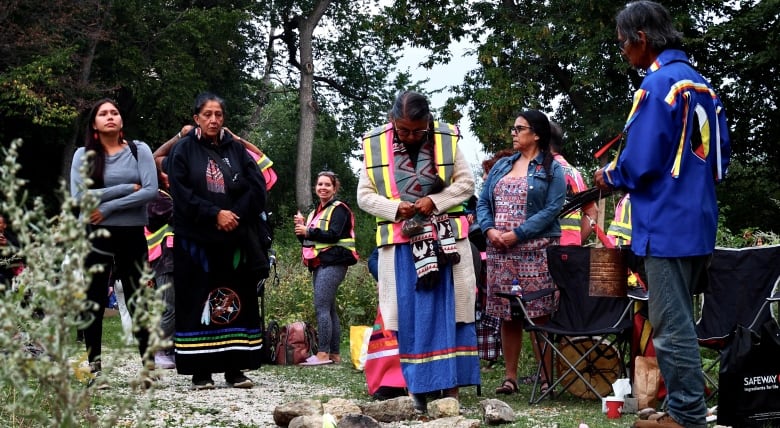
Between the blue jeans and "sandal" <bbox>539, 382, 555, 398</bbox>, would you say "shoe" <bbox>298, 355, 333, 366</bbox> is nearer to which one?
"sandal" <bbox>539, 382, 555, 398</bbox>

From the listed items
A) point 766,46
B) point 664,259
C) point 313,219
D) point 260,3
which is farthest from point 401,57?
point 664,259

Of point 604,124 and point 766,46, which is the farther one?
point 604,124

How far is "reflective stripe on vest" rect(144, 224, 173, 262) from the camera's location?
8.99m

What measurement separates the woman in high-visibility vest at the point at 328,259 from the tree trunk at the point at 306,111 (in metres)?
22.1

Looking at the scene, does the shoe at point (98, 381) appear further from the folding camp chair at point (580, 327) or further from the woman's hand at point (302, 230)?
the woman's hand at point (302, 230)

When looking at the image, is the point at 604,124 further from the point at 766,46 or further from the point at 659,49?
the point at 659,49

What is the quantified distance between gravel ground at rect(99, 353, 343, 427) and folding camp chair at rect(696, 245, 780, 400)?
2605mm

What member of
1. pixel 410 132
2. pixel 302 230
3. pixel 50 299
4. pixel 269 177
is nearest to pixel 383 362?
pixel 410 132

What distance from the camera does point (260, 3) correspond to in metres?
34.7

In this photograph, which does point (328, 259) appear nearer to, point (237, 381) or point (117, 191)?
point (237, 381)

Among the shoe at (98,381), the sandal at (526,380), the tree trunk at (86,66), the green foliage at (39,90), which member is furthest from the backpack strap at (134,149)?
the tree trunk at (86,66)

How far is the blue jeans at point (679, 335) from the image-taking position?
4.60 metres

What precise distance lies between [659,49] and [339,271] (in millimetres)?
5606

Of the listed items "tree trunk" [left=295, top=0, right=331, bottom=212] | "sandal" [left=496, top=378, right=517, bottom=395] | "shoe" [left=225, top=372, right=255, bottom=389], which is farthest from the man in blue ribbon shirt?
"tree trunk" [left=295, top=0, right=331, bottom=212]
